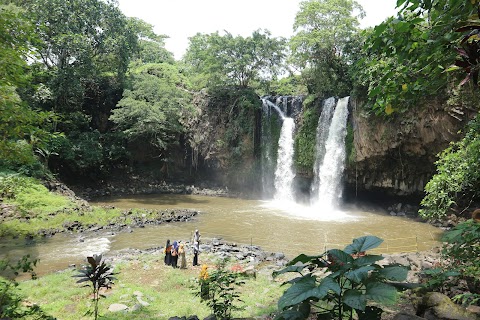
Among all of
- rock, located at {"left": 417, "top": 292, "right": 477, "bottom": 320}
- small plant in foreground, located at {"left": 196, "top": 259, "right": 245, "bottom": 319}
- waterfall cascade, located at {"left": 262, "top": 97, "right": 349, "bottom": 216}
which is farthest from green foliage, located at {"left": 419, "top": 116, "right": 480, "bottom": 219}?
waterfall cascade, located at {"left": 262, "top": 97, "right": 349, "bottom": 216}

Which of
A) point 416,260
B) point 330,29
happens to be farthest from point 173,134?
point 416,260

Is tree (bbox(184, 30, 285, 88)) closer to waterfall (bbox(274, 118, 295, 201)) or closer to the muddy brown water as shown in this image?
waterfall (bbox(274, 118, 295, 201))

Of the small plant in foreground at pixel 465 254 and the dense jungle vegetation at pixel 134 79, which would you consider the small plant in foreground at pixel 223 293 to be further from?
the dense jungle vegetation at pixel 134 79

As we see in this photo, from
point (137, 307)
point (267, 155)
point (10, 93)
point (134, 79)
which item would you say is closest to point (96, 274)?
point (137, 307)

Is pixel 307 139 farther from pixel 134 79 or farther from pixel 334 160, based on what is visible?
pixel 134 79

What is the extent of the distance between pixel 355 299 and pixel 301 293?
1.02 ft

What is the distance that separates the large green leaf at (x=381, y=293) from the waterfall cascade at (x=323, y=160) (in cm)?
1740

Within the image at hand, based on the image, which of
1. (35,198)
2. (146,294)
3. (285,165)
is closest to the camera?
(146,294)

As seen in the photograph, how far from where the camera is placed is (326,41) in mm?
21297

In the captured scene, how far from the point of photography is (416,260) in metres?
9.03

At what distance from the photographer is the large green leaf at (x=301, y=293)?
70.0 inches

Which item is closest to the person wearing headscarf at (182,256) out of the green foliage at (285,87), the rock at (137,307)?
the rock at (137,307)

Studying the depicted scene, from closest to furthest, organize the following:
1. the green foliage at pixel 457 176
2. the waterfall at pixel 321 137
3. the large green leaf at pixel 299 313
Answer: the large green leaf at pixel 299 313, the green foliage at pixel 457 176, the waterfall at pixel 321 137

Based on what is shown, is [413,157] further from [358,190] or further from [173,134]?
[173,134]
